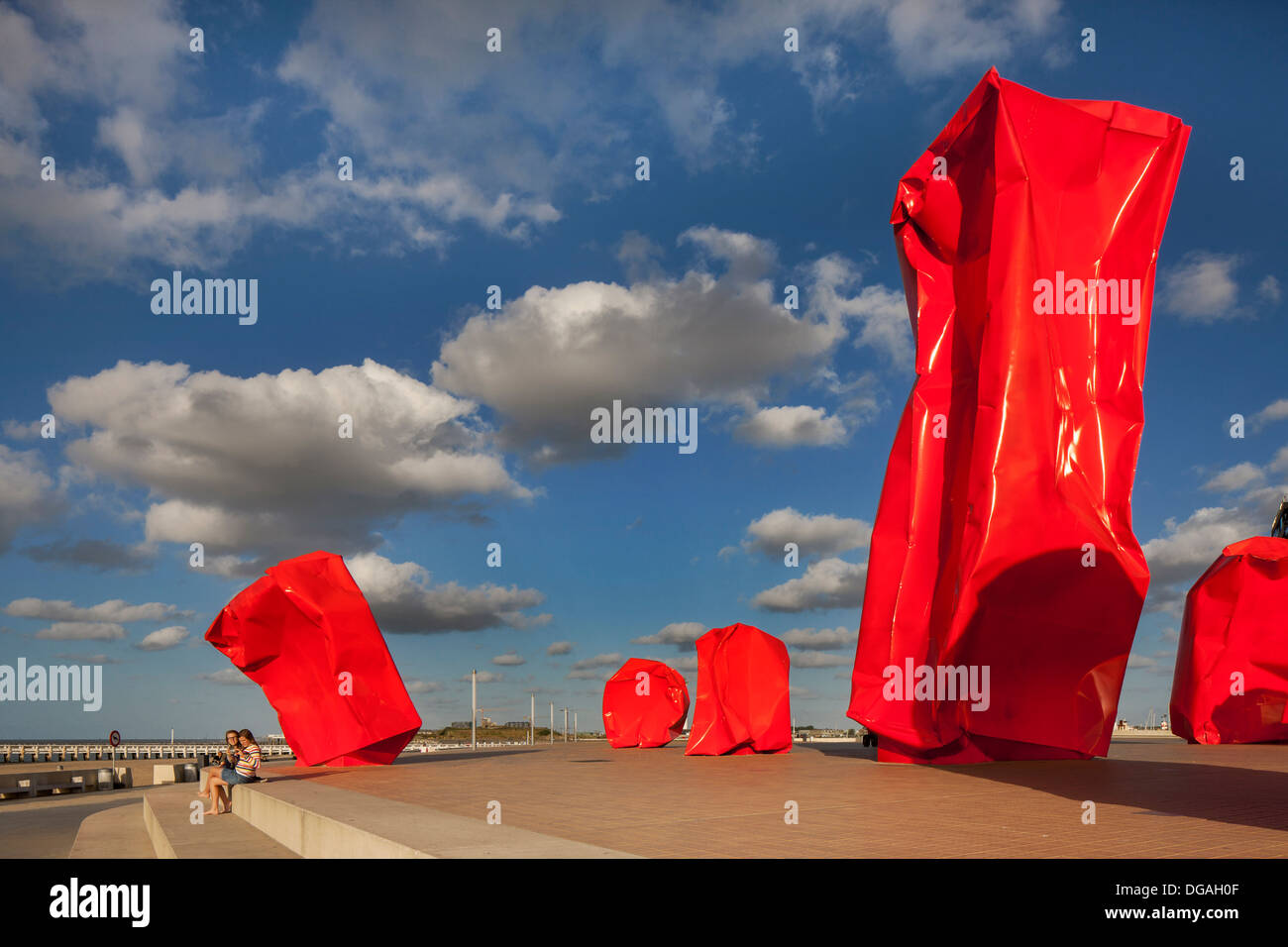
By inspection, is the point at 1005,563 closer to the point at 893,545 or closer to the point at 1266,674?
the point at 893,545

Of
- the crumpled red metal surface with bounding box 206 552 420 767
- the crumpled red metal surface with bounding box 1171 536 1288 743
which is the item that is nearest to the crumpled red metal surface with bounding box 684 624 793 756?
the crumpled red metal surface with bounding box 206 552 420 767

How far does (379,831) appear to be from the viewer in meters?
7.15

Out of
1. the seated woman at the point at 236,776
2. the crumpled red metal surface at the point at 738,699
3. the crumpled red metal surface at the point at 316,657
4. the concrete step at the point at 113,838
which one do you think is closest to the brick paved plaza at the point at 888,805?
the seated woman at the point at 236,776

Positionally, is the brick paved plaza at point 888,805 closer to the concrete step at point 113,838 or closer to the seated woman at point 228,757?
the seated woman at point 228,757

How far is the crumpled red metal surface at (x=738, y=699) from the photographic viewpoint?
79.6ft

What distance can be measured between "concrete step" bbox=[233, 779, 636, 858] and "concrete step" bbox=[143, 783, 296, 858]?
0.60 feet

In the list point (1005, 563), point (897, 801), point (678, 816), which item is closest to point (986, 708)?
point (1005, 563)

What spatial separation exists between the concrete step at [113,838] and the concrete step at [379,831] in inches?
62.4

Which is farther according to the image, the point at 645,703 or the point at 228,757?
the point at 645,703

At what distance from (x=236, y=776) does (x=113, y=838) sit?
191 cm

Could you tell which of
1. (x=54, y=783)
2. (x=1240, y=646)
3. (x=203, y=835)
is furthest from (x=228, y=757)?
(x=1240, y=646)

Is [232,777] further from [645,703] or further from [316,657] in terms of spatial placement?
[645,703]

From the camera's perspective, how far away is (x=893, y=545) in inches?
761
